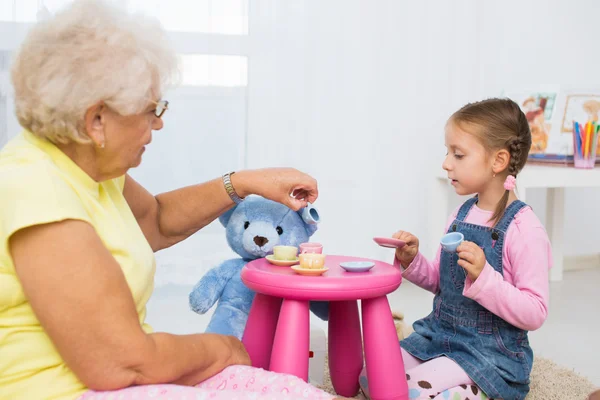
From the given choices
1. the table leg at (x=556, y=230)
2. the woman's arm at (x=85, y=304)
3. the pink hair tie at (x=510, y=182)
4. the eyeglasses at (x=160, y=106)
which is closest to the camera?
the woman's arm at (x=85, y=304)

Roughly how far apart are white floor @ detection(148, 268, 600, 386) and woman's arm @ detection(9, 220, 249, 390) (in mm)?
1439

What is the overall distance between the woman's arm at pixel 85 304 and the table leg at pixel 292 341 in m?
0.45

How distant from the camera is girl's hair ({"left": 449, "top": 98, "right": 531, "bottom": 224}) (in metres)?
1.71

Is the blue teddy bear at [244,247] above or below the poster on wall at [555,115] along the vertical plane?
below

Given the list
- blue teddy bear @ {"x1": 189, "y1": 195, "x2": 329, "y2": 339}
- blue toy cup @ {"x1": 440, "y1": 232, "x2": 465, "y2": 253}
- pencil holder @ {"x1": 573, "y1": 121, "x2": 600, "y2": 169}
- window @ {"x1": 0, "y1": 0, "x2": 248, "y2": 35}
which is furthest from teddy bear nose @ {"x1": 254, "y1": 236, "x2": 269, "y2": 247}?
pencil holder @ {"x1": 573, "y1": 121, "x2": 600, "y2": 169}

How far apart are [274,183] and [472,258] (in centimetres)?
46

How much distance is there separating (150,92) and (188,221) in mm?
531

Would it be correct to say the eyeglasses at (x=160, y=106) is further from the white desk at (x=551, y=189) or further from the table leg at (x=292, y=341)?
the white desk at (x=551, y=189)

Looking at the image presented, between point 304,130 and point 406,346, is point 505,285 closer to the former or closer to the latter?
point 406,346

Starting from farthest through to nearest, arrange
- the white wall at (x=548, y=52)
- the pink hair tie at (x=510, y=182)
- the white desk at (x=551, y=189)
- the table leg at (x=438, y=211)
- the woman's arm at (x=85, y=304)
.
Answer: the white wall at (x=548, y=52)
the table leg at (x=438, y=211)
the white desk at (x=551, y=189)
the pink hair tie at (x=510, y=182)
the woman's arm at (x=85, y=304)

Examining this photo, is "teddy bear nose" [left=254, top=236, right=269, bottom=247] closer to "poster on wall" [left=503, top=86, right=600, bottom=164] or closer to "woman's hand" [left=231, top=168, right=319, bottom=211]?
"woman's hand" [left=231, top=168, right=319, bottom=211]

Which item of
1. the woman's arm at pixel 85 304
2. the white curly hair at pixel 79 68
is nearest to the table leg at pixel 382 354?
the woman's arm at pixel 85 304

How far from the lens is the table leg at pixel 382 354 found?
1.54 meters

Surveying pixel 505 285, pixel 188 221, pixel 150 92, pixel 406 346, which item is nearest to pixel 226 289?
pixel 188 221
